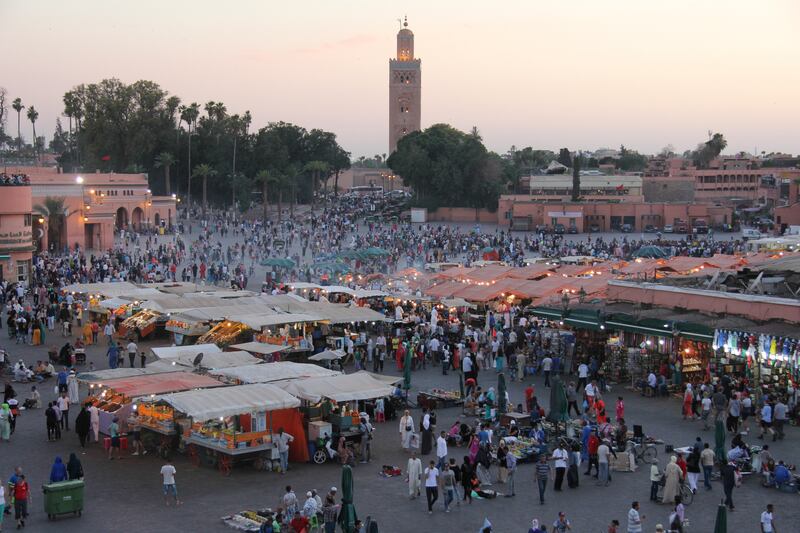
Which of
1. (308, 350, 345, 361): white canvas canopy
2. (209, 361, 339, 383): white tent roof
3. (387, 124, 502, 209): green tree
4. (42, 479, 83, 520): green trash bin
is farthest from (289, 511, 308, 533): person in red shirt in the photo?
(387, 124, 502, 209): green tree

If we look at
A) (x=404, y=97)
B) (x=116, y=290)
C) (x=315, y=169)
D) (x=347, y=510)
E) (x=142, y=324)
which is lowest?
(x=347, y=510)

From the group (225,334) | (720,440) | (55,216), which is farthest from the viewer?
(55,216)

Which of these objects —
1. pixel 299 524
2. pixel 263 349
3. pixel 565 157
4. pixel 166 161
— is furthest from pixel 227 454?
pixel 565 157

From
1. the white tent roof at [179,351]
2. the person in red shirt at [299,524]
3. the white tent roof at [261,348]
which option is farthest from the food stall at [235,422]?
the white tent roof at [261,348]

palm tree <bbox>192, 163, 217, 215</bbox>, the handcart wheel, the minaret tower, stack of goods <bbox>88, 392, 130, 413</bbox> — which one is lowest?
the handcart wheel

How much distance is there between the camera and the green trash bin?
13375 millimetres

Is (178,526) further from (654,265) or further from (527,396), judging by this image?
(654,265)

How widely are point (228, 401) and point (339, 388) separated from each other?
7.03ft

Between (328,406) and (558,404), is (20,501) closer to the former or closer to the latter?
(328,406)

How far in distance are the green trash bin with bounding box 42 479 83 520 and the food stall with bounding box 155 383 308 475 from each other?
2143mm

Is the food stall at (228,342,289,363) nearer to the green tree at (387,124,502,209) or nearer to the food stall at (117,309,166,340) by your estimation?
the food stall at (117,309,166,340)

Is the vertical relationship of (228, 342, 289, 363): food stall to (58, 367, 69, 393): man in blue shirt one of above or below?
above

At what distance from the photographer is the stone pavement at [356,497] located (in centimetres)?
1333

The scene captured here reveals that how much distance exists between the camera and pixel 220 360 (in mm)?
19938
